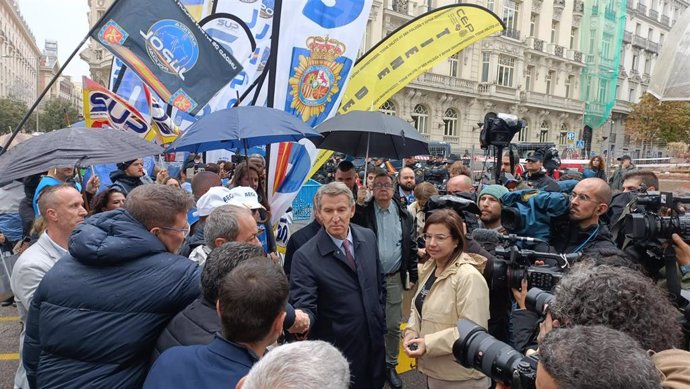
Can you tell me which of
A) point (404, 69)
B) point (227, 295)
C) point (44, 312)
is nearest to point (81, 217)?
point (44, 312)

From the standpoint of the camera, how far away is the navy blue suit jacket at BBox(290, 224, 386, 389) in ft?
9.25

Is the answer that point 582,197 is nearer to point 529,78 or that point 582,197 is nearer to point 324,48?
point 324,48

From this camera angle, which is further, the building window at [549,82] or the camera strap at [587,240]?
the building window at [549,82]

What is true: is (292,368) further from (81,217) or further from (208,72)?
(208,72)

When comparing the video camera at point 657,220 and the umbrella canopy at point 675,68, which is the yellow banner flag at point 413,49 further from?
the video camera at point 657,220

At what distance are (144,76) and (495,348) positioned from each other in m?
3.72

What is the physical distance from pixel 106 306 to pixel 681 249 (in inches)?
108

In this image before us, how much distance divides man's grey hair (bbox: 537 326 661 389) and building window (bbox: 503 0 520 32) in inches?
1448

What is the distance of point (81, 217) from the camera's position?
2850 millimetres

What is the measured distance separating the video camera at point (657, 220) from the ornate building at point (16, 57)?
201 feet

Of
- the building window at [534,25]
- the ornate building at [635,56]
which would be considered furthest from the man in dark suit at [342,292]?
the ornate building at [635,56]

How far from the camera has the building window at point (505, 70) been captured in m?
35.0

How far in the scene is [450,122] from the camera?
109 feet

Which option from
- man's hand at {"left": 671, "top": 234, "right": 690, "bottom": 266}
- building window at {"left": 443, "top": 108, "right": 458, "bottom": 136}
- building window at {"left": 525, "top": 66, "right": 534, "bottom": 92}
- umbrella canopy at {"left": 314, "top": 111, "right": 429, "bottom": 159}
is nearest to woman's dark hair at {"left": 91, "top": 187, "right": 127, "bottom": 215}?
umbrella canopy at {"left": 314, "top": 111, "right": 429, "bottom": 159}
